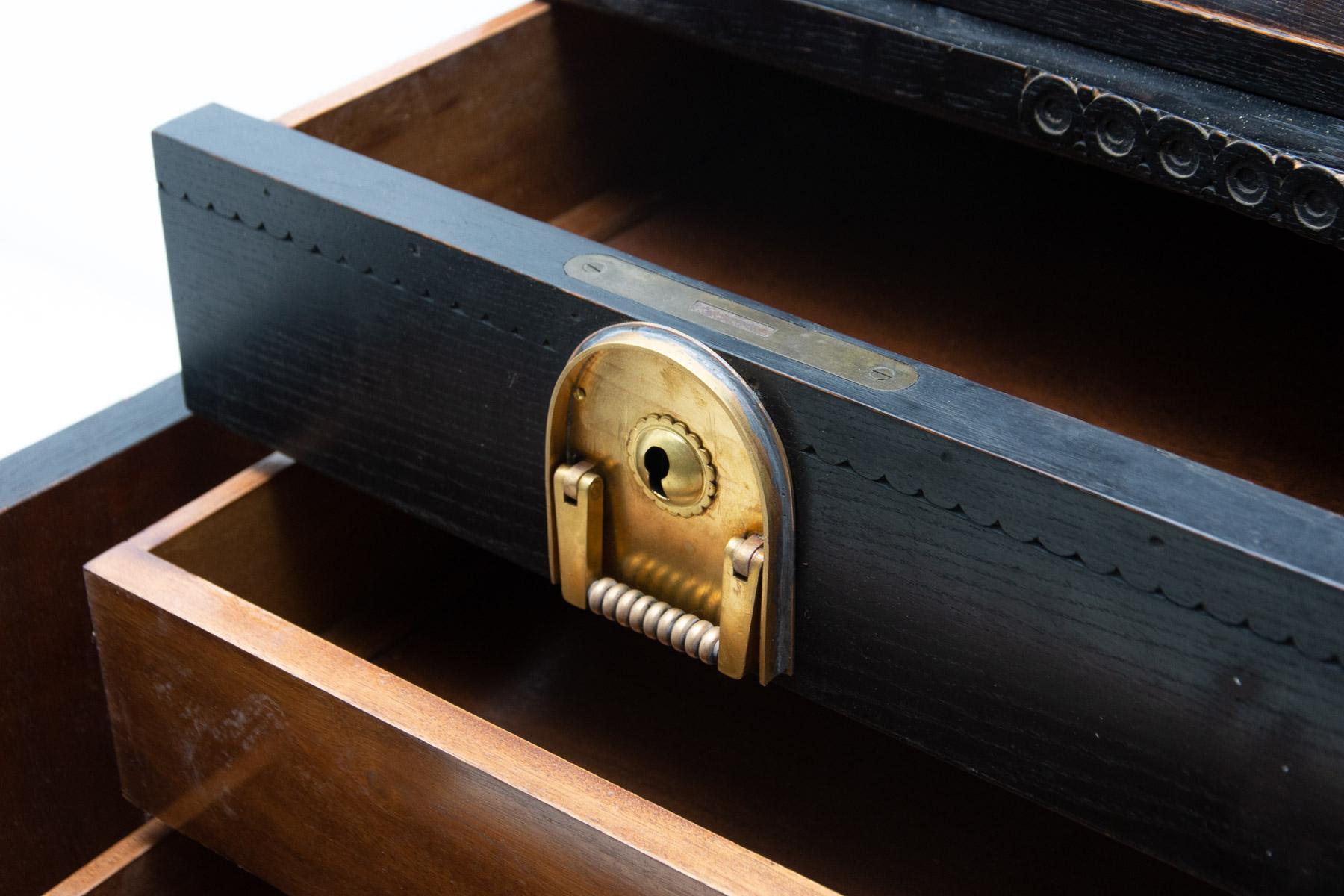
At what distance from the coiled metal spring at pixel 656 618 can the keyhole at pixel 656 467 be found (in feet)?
0.16

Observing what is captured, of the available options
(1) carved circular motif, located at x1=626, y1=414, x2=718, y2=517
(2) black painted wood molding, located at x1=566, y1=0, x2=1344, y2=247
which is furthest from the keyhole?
(2) black painted wood molding, located at x1=566, y1=0, x2=1344, y2=247

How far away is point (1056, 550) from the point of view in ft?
1.67

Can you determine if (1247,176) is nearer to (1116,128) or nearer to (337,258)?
(1116,128)

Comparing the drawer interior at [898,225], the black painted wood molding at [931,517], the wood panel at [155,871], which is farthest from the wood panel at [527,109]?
the wood panel at [155,871]

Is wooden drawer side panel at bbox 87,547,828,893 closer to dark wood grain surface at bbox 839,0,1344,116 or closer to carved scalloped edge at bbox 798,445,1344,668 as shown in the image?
carved scalloped edge at bbox 798,445,1344,668

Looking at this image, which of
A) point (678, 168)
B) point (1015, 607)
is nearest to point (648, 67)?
point (678, 168)

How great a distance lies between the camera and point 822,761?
750mm

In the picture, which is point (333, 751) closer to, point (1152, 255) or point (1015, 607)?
point (1015, 607)

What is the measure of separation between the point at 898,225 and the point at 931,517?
424 millimetres

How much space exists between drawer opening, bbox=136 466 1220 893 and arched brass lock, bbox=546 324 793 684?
0.11m

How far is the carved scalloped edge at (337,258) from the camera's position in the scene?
622 millimetres

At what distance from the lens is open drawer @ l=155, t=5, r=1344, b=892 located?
0.50m

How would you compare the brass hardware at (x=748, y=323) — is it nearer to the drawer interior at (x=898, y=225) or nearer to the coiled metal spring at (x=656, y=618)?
the coiled metal spring at (x=656, y=618)

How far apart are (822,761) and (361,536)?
28cm
